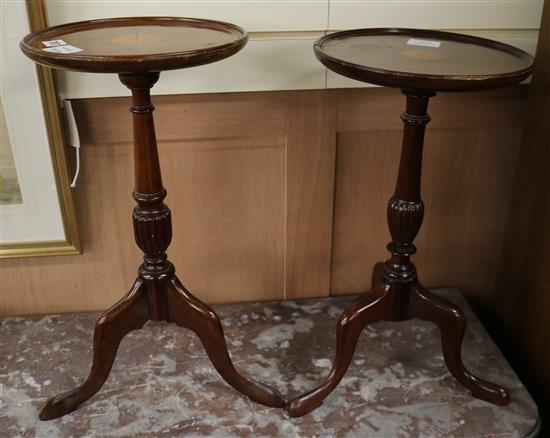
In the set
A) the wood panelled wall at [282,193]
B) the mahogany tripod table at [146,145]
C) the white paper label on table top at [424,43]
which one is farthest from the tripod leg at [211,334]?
the white paper label on table top at [424,43]

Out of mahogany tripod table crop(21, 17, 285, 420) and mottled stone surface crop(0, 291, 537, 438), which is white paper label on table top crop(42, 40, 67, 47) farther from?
mottled stone surface crop(0, 291, 537, 438)

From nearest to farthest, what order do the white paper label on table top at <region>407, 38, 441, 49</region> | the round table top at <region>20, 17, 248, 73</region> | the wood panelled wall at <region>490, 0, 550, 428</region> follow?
the round table top at <region>20, 17, 248, 73</region>
the white paper label on table top at <region>407, 38, 441, 49</region>
the wood panelled wall at <region>490, 0, 550, 428</region>

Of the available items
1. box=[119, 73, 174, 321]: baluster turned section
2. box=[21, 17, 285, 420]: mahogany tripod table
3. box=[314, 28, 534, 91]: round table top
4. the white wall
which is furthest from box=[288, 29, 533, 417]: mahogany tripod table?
box=[119, 73, 174, 321]: baluster turned section

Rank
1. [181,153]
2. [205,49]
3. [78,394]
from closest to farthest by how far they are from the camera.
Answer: [205,49], [78,394], [181,153]

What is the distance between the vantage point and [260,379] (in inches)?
62.9

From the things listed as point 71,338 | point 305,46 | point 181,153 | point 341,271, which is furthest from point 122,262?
point 305,46

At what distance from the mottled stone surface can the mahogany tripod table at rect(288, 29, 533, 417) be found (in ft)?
0.23

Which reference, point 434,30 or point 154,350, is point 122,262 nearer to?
point 154,350

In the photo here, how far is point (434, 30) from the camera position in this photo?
4.95 ft

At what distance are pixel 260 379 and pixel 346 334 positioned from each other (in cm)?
27

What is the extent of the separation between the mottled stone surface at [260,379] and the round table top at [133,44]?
798mm

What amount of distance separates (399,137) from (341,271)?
0.42 m

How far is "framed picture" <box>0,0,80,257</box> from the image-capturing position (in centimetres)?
147

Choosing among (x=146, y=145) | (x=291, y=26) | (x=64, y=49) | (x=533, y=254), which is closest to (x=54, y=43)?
(x=64, y=49)
